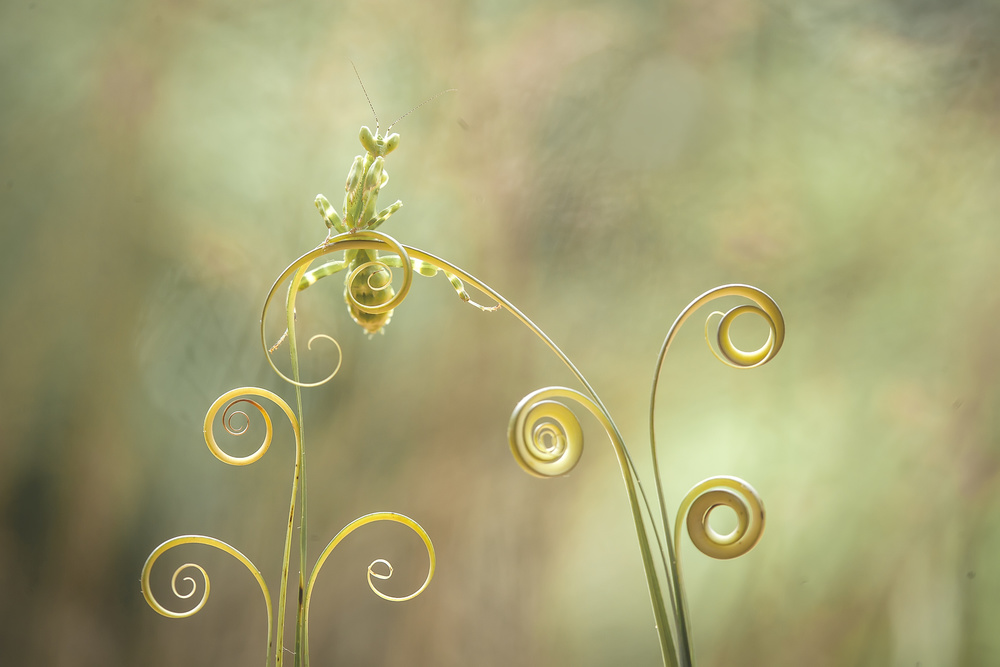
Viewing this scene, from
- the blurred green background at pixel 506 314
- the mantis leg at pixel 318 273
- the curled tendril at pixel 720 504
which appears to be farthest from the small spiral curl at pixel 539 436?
the blurred green background at pixel 506 314

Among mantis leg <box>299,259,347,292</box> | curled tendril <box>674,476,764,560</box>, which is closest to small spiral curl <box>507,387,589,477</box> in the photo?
curled tendril <box>674,476,764,560</box>

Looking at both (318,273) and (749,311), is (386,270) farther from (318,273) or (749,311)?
(749,311)

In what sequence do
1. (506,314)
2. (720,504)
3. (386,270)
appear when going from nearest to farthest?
(720,504), (386,270), (506,314)

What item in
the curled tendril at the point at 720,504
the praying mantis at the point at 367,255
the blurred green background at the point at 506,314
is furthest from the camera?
the blurred green background at the point at 506,314

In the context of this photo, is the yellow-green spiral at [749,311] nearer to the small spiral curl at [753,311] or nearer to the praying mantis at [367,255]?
the small spiral curl at [753,311]

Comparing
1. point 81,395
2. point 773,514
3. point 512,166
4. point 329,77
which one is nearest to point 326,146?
point 329,77

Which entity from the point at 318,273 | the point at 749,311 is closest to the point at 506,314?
the point at 318,273

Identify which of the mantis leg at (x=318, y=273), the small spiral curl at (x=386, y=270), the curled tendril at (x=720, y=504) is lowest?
the curled tendril at (x=720, y=504)

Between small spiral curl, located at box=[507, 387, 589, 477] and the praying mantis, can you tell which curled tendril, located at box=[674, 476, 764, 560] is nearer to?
small spiral curl, located at box=[507, 387, 589, 477]
